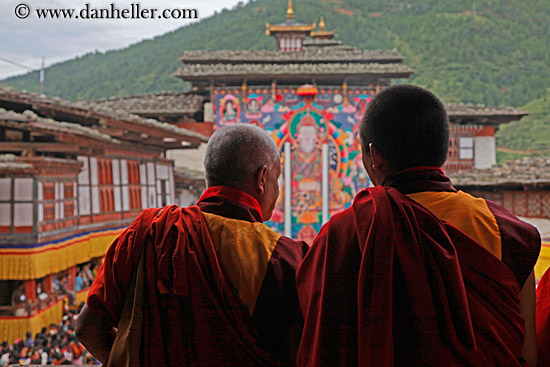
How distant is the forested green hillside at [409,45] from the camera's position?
27812 millimetres

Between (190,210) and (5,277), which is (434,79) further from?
(190,210)

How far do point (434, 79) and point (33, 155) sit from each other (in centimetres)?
2409

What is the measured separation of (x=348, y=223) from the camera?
1.58 m

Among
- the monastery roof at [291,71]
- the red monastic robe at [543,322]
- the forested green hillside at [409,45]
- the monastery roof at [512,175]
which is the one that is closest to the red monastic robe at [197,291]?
the red monastic robe at [543,322]

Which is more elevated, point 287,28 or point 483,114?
point 287,28

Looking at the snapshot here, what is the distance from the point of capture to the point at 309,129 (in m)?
13.8

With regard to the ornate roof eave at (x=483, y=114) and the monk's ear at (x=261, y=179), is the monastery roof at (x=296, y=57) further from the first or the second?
the monk's ear at (x=261, y=179)

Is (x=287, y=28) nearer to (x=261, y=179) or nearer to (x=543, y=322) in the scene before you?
(x=261, y=179)

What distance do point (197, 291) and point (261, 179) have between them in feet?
1.49

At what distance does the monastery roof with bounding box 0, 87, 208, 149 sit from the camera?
298 inches

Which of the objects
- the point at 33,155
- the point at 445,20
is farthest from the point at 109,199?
the point at 445,20

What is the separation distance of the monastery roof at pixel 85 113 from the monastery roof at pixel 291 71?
3375 millimetres

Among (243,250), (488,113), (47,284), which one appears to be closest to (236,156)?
(243,250)

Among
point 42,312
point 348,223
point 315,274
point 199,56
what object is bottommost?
point 42,312
